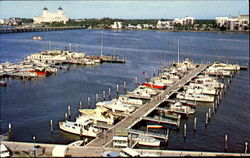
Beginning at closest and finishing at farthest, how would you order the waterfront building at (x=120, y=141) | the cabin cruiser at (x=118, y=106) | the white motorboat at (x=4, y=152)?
the white motorboat at (x=4, y=152) < the waterfront building at (x=120, y=141) < the cabin cruiser at (x=118, y=106)

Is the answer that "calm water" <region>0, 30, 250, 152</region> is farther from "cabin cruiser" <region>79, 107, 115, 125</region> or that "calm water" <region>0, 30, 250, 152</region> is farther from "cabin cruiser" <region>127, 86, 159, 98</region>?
"cabin cruiser" <region>127, 86, 159, 98</region>

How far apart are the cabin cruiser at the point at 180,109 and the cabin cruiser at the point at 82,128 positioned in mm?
7617

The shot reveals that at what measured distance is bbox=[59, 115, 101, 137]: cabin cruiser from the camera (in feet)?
69.5

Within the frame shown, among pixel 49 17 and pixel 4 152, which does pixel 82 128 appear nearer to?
pixel 4 152

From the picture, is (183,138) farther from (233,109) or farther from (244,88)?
(244,88)

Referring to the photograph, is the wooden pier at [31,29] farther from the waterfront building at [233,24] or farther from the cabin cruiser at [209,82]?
the cabin cruiser at [209,82]

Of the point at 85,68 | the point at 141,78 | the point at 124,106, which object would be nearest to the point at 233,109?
the point at 124,106

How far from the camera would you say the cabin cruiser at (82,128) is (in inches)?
834

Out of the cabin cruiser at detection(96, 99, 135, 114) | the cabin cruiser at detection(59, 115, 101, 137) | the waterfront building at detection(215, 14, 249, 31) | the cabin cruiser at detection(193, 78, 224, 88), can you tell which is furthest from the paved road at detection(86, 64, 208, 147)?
the waterfront building at detection(215, 14, 249, 31)

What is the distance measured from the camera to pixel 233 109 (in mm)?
28703

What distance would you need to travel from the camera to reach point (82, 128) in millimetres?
21516

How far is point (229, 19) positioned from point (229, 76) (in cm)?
10616

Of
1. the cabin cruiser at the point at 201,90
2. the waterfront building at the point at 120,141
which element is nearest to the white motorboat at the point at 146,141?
the waterfront building at the point at 120,141

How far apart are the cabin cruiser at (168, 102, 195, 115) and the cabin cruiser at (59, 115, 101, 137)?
25.0ft
